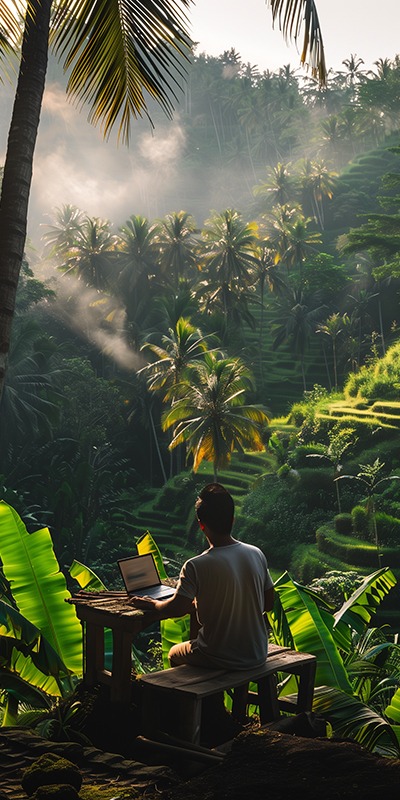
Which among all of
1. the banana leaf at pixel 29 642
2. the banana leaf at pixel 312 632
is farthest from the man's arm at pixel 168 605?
the banana leaf at pixel 312 632

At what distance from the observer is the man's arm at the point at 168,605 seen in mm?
3883

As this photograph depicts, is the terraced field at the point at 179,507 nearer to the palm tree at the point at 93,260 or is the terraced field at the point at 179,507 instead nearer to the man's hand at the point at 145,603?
the palm tree at the point at 93,260

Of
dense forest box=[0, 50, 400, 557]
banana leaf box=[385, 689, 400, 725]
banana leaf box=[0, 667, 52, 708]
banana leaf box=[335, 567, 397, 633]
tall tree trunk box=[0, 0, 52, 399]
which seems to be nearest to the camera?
banana leaf box=[385, 689, 400, 725]

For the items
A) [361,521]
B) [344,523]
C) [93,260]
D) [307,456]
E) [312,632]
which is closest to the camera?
[312,632]

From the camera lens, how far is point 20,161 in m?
4.75

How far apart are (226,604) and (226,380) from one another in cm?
3411

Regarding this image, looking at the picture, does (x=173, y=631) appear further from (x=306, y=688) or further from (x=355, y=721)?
(x=355, y=721)

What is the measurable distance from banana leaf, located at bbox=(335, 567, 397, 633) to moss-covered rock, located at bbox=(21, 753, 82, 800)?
2.38 metres

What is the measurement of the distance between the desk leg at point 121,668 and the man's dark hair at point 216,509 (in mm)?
722

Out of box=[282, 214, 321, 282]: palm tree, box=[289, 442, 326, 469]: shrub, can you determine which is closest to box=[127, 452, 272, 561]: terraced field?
box=[289, 442, 326, 469]: shrub

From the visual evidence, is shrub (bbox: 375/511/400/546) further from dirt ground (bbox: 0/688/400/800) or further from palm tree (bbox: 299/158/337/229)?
palm tree (bbox: 299/158/337/229)

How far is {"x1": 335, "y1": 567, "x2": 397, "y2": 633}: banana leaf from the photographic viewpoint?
5.34m

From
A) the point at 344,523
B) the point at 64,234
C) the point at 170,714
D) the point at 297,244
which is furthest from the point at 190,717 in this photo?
the point at 64,234

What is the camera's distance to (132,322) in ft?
195
